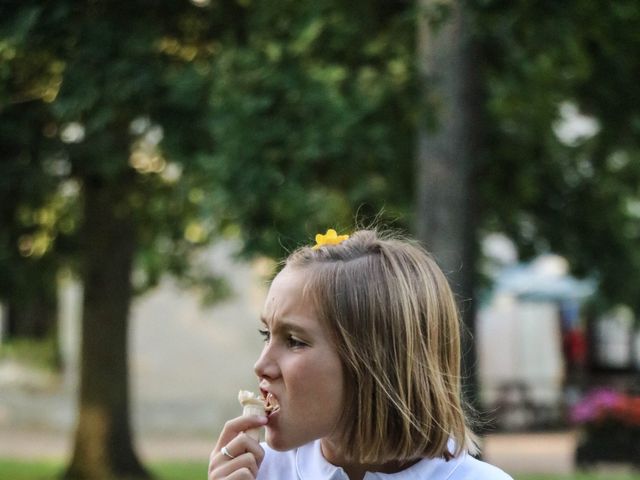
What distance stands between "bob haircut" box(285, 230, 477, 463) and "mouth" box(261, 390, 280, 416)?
0.13 metres

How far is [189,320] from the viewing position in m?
22.5

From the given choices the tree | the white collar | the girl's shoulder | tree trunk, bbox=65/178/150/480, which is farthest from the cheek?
tree trunk, bbox=65/178/150/480

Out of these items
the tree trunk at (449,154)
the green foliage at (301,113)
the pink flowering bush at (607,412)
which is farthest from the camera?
the pink flowering bush at (607,412)

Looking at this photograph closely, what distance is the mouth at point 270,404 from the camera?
2.55m

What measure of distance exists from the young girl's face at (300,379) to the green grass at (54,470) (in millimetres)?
11845

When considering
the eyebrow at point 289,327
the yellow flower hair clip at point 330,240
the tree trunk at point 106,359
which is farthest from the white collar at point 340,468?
the tree trunk at point 106,359

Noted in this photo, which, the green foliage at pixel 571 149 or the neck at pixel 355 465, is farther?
the green foliage at pixel 571 149

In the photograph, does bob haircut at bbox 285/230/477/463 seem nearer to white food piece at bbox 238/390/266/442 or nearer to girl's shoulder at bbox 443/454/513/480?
girl's shoulder at bbox 443/454/513/480

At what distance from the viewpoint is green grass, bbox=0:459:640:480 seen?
1422 cm

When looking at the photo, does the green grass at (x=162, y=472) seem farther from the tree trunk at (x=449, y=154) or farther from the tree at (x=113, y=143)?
the tree trunk at (x=449, y=154)

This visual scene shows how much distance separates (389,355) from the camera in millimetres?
2592

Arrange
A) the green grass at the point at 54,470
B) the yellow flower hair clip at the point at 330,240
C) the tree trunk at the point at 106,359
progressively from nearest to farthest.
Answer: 1. the yellow flower hair clip at the point at 330,240
2. the tree trunk at the point at 106,359
3. the green grass at the point at 54,470

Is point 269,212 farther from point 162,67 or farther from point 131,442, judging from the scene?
point 131,442

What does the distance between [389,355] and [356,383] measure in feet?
0.27
